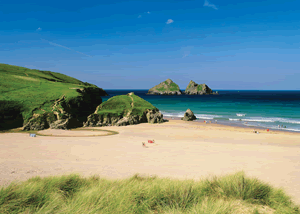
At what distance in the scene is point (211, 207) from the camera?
4039 mm

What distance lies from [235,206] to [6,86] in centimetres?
4008

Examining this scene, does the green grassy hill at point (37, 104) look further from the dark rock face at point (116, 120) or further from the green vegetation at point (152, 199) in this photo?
the green vegetation at point (152, 199)

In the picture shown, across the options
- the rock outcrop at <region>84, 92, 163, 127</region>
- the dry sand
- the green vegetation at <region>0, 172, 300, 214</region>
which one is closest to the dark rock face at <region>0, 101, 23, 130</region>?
the rock outcrop at <region>84, 92, 163, 127</region>

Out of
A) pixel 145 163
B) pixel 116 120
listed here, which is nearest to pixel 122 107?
pixel 116 120

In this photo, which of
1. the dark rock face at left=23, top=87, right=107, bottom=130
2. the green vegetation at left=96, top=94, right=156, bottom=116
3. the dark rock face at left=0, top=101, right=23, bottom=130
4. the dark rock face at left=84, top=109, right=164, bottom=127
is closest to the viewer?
the dark rock face at left=0, top=101, right=23, bottom=130

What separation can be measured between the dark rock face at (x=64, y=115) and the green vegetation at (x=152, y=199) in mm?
24484

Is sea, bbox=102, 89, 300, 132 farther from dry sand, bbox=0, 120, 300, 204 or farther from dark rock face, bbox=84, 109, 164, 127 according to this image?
dry sand, bbox=0, 120, 300, 204

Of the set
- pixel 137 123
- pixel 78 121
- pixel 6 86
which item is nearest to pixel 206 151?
pixel 137 123

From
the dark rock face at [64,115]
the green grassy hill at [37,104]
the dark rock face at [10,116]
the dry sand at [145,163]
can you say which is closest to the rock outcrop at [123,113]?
the dark rock face at [64,115]

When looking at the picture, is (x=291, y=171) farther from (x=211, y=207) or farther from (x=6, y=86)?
(x=6, y=86)

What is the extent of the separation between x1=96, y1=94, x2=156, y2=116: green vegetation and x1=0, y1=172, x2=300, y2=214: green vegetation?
91.7 feet

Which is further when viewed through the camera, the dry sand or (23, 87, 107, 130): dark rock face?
(23, 87, 107, 130): dark rock face

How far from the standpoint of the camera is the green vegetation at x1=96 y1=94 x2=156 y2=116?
110 ft

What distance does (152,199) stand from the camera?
4.77 metres
